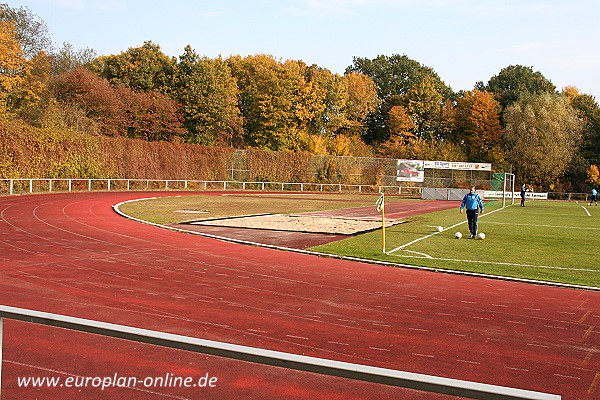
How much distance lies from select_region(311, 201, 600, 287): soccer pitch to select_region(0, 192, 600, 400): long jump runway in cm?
142

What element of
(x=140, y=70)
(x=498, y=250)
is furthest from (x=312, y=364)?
(x=140, y=70)

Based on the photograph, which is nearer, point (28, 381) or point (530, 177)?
point (28, 381)

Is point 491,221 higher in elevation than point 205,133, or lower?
lower

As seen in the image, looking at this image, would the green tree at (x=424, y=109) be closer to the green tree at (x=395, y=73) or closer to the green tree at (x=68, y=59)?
the green tree at (x=395, y=73)

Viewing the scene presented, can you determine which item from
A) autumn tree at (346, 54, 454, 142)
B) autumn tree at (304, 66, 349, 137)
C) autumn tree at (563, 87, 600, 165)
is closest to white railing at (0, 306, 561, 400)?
autumn tree at (304, 66, 349, 137)

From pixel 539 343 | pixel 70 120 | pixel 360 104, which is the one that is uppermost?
pixel 360 104

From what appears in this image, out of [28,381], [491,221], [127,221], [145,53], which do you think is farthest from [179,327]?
[145,53]

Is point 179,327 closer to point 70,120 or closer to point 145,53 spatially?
point 70,120

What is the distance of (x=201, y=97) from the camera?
2643 inches

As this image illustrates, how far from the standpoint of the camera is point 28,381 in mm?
5676

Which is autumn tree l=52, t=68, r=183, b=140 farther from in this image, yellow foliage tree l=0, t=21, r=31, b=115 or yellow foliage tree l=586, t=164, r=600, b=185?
yellow foliage tree l=586, t=164, r=600, b=185

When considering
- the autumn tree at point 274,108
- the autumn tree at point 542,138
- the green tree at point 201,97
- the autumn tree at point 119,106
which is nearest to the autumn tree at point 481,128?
the autumn tree at point 542,138

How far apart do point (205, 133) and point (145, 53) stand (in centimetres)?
1245

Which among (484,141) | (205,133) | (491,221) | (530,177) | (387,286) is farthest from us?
(484,141)
